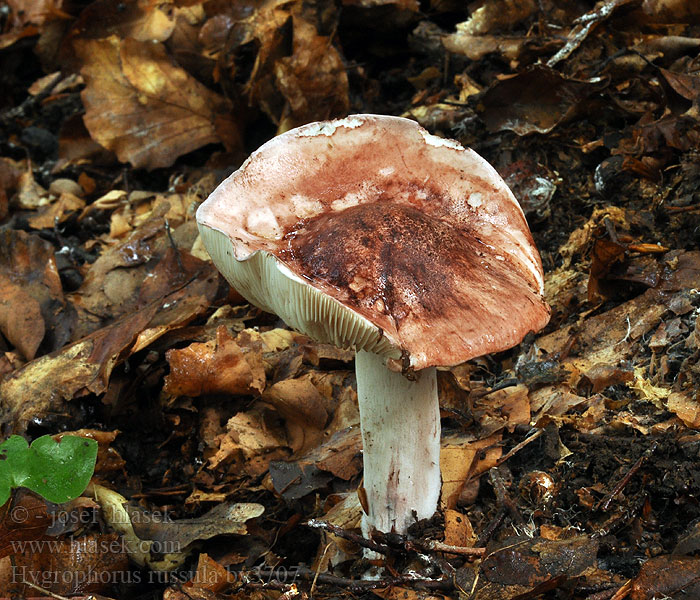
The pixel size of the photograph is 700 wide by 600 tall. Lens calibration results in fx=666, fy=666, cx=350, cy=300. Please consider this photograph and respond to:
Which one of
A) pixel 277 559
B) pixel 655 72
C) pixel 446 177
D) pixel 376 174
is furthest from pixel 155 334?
pixel 655 72

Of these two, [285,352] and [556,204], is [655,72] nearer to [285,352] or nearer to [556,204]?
[556,204]

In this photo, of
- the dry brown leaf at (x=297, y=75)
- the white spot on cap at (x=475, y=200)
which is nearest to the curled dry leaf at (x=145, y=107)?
the dry brown leaf at (x=297, y=75)

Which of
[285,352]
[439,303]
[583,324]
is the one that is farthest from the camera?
[285,352]

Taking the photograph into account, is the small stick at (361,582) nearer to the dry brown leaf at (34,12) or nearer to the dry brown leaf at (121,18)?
the dry brown leaf at (121,18)

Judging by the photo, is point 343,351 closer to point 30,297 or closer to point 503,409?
point 503,409

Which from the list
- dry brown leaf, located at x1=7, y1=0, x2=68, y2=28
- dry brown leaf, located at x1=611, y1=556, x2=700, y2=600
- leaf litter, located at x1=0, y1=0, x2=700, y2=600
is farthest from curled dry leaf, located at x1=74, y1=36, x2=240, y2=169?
dry brown leaf, located at x1=611, y1=556, x2=700, y2=600

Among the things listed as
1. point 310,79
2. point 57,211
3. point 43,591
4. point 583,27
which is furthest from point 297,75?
point 43,591
